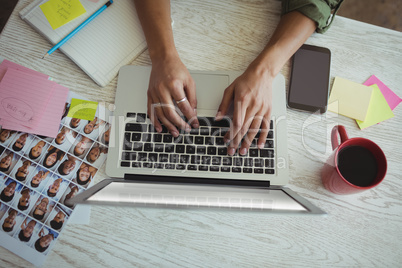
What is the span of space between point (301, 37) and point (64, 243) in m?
0.80

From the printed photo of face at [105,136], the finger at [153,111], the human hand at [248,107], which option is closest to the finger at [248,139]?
the human hand at [248,107]

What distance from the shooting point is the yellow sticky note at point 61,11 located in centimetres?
66

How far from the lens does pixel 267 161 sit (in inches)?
24.9

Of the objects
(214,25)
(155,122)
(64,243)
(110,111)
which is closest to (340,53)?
(214,25)

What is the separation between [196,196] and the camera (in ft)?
1.70

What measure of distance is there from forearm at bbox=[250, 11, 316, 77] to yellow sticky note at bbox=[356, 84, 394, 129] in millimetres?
262

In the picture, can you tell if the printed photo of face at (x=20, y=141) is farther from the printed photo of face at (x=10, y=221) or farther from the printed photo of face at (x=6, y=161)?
the printed photo of face at (x=10, y=221)

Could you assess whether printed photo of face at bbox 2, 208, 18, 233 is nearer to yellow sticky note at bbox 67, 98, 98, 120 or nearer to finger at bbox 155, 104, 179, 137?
yellow sticky note at bbox 67, 98, 98, 120

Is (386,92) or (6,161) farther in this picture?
(386,92)

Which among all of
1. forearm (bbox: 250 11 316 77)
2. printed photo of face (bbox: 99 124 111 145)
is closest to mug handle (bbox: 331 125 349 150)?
forearm (bbox: 250 11 316 77)

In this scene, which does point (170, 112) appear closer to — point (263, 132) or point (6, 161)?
point (263, 132)

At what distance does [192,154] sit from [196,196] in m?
0.13

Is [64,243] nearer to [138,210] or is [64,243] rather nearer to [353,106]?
[138,210]

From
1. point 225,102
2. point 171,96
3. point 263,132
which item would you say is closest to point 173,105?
point 171,96
